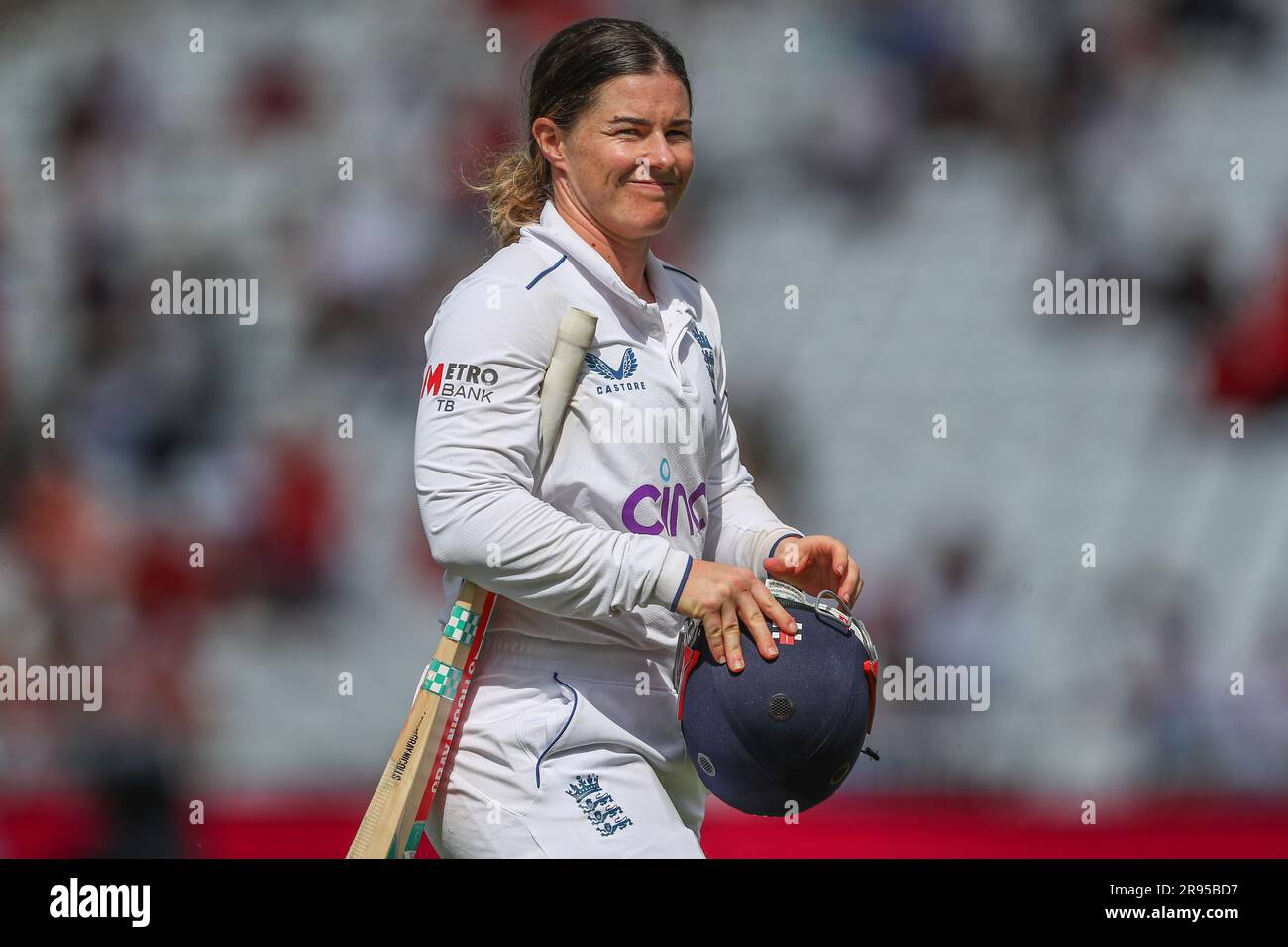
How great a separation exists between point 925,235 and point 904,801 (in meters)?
1.85

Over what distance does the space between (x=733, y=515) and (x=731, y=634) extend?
1.72 feet

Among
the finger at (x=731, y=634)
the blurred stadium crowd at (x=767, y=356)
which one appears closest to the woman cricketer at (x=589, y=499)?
the finger at (x=731, y=634)

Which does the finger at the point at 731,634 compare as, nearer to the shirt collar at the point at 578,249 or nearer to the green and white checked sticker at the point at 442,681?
the green and white checked sticker at the point at 442,681

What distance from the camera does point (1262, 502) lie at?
4.55 meters

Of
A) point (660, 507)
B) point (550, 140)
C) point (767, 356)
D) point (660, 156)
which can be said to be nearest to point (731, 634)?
point (660, 507)

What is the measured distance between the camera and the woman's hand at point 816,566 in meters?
2.37

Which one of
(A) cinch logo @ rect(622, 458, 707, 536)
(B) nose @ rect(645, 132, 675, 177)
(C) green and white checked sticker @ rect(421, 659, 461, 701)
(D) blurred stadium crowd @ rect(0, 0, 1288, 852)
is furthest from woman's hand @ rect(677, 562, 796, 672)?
(D) blurred stadium crowd @ rect(0, 0, 1288, 852)

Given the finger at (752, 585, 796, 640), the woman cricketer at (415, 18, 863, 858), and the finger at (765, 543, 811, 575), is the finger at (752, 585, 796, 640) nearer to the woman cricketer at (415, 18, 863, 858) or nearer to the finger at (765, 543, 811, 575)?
the woman cricketer at (415, 18, 863, 858)

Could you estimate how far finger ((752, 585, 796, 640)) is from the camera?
6.83 ft

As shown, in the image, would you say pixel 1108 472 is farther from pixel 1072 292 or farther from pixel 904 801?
pixel 904 801

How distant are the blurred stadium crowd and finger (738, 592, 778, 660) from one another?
240cm

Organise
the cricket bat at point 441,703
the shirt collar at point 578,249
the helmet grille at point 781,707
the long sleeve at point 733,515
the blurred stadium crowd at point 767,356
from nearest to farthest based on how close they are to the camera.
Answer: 1. the helmet grille at point 781,707
2. the cricket bat at point 441,703
3. the shirt collar at point 578,249
4. the long sleeve at point 733,515
5. the blurred stadium crowd at point 767,356

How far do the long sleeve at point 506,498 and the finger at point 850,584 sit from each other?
0.39 metres
